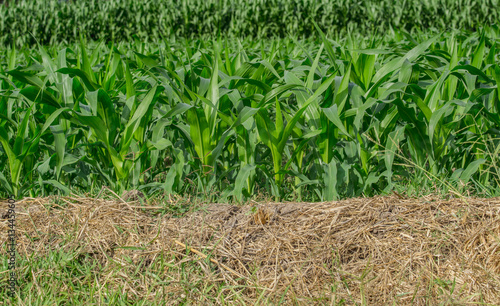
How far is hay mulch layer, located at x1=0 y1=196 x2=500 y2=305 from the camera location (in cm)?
167

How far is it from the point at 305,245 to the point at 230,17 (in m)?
8.65

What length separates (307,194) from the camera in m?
2.53

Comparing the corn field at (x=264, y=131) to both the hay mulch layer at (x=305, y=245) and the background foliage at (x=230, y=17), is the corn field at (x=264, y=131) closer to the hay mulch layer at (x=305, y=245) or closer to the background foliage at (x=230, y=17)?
the hay mulch layer at (x=305, y=245)

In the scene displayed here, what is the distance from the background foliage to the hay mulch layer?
726 centimetres

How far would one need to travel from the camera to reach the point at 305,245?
6.02 feet

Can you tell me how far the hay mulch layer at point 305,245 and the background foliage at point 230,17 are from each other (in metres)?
7.26

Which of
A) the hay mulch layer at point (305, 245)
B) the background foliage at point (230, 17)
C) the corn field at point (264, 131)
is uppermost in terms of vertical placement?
the corn field at point (264, 131)

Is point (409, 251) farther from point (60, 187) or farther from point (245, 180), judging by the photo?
point (60, 187)

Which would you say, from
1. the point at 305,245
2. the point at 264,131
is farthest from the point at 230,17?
the point at 305,245

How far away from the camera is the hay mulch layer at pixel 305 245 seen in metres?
1.67

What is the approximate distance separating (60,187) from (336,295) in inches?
58.2

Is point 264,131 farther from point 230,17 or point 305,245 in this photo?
point 230,17

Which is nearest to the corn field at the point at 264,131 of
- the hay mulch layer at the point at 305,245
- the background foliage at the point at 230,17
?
the hay mulch layer at the point at 305,245

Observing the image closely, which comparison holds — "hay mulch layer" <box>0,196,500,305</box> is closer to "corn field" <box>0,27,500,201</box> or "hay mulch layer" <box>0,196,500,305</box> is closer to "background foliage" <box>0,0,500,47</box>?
"corn field" <box>0,27,500,201</box>
